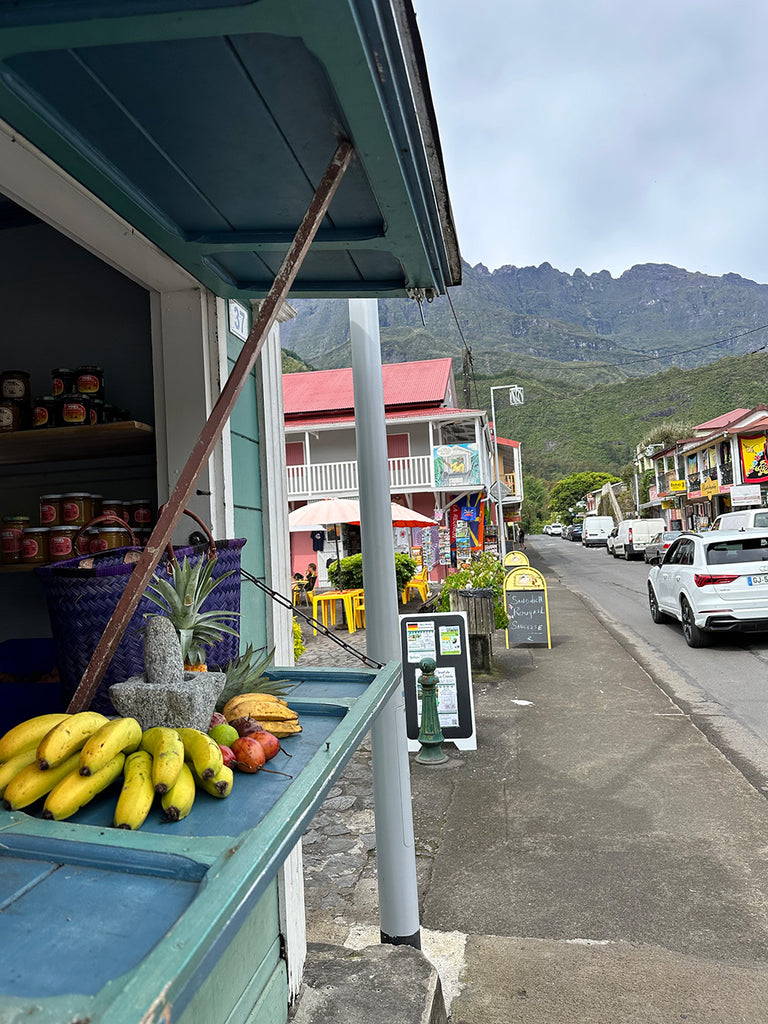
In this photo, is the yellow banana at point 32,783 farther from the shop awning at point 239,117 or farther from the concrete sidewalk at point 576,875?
the concrete sidewalk at point 576,875

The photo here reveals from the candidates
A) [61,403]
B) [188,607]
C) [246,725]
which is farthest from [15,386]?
[246,725]

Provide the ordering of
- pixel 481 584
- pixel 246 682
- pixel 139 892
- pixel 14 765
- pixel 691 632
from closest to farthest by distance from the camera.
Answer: pixel 139 892 < pixel 14 765 < pixel 246 682 < pixel 481 584 < pixel 691 632

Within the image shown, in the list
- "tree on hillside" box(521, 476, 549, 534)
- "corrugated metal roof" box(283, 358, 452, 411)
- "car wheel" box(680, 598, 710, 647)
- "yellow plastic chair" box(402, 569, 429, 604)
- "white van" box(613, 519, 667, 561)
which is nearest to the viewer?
"car wheel" box(680, 598, 710, 647)

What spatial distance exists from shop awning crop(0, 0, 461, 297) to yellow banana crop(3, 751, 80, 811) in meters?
1.33

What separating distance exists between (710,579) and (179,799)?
1022 centimetres

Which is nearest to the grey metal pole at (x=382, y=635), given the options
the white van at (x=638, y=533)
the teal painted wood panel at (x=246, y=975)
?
the teal painted wood panel at (x=246, y=975)

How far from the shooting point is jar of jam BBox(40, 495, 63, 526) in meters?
2.90

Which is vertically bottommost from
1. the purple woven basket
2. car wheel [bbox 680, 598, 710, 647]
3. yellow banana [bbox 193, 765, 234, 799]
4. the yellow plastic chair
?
car wheel [bbox 680, 598, 710, 647]

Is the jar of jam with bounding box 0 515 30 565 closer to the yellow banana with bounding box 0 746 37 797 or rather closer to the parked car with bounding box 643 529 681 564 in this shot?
the yellow banana with bounding box 0 746 37 797

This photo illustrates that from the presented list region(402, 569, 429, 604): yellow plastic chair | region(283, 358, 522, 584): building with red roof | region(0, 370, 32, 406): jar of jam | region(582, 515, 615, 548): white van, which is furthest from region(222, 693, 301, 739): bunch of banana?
region(582, 515, 615, 548): white van

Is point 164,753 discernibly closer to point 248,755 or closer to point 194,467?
point 248,755

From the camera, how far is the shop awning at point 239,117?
128cm

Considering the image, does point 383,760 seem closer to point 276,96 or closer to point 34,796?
point 34,796

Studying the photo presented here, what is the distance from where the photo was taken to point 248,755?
4.79ft
